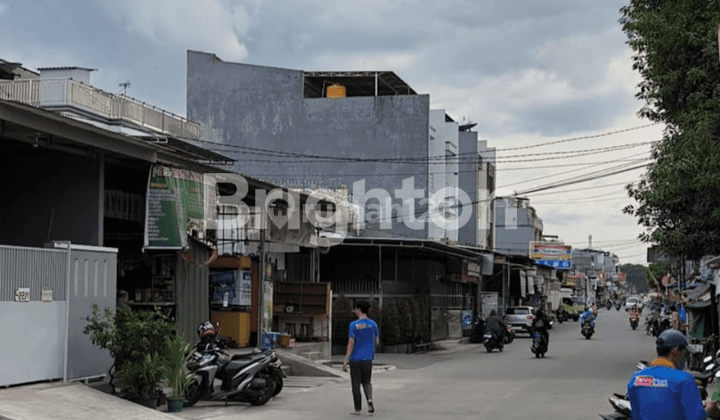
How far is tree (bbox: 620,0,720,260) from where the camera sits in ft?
63.0

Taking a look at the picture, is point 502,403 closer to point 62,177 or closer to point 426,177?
point 62,177

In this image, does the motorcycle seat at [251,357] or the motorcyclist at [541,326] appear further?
the motorcyclist at [541,326]

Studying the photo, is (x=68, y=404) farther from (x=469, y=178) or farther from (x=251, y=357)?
(x=469, y=178)

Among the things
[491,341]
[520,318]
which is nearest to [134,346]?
[491,341]

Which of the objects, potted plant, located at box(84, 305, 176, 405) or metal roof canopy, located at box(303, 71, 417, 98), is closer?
potted plant, located at box(84, 305, 176, 405)

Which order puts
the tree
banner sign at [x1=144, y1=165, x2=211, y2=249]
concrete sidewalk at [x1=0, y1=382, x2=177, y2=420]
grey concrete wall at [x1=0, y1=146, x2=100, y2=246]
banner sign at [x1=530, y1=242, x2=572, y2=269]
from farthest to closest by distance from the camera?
banner sign at [x1=530, y1=242, x2=572, y2=269], the tree, banner sign at [x1=144, y1=165, x2=211, y2=249], grey concrete wall at [x1=0, y1=146, x2=100, y2=246], concrete sidewalk at [x1=0, y1=382, x2=177, y2=420]

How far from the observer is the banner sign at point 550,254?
251 ft

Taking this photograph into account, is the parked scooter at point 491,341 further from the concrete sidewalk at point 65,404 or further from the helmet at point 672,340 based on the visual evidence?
the helmet at point 672,340

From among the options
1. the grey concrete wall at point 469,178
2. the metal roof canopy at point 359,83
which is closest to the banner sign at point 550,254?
the grey concrete wall at point 469,178

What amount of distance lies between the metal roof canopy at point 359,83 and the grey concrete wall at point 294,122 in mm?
1209

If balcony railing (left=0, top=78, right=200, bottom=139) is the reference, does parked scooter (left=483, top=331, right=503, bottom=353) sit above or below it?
below

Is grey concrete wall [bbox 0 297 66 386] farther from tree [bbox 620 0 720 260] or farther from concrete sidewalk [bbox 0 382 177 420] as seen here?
tree [bbox 620 0 720 260]

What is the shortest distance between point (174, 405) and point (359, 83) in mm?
40099

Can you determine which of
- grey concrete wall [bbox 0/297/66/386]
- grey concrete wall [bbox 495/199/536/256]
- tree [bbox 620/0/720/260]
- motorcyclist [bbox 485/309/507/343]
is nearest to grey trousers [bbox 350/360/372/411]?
grey concrete wall [bbox 0/297/66/386]
